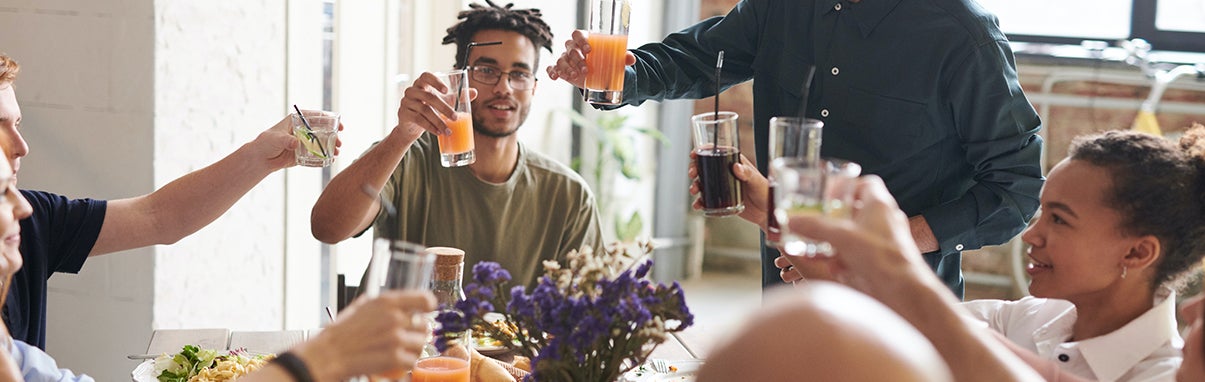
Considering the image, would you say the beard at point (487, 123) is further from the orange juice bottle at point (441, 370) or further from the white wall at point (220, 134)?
the orange juice bottle at point (441, 370)

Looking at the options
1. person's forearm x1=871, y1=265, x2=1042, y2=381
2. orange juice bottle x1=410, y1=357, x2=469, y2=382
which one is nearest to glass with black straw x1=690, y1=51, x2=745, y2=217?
orange juice bottle x1=410, y1=357, x2=469, y2=382

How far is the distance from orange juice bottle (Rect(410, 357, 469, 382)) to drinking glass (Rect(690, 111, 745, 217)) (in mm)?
493

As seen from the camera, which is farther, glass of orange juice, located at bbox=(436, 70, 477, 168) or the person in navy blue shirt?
glass of orange juice, located at bbox=(436, 70, 477, 168)

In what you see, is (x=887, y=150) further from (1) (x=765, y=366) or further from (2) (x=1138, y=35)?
(2) (x=1138, y=35)

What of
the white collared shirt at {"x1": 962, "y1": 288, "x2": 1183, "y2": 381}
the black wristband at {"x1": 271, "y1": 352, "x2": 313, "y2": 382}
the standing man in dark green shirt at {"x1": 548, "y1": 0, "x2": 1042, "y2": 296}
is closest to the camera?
the black wristband at {"x1": 271, "y1": 352, "x2": 313, "y2": 382}

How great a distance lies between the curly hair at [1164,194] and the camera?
1.79 m

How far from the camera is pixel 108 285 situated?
311 centimetres

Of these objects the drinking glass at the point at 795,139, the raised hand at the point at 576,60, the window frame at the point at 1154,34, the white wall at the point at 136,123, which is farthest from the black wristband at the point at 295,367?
the window frame at the point at 1154,34

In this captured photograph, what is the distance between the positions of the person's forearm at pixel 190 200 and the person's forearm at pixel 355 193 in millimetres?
163

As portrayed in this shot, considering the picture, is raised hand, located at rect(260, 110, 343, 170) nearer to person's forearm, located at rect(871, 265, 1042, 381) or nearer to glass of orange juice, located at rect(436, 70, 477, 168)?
glass of orange juice, located at rect(436, 70, 477, 168)

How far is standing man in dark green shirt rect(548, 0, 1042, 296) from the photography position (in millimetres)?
2285

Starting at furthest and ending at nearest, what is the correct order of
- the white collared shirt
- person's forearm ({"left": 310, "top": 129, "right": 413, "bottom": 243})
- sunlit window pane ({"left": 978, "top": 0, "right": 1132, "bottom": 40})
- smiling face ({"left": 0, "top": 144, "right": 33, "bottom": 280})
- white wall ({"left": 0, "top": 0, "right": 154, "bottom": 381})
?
sunlit window pane ({"left": 978, "top": 0, "right": 1132, "bottom": 40}) < white wall ({"left": 0, "top": 0, "right": 154, "bottom": 381}) < person's forearm ({"left": 310, "top": 129, "right": 413, "bottom": 243}) < the white collared shirt < smiling face ({"left": 0, "top": 144, "right": 33, "bottom": 280})

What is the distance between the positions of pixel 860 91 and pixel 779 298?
1.39m

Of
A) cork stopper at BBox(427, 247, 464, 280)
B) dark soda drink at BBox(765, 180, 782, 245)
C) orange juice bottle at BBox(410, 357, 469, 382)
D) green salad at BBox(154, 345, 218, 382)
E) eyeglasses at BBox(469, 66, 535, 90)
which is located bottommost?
green salad at BBox(154, 345, 218, 382)
